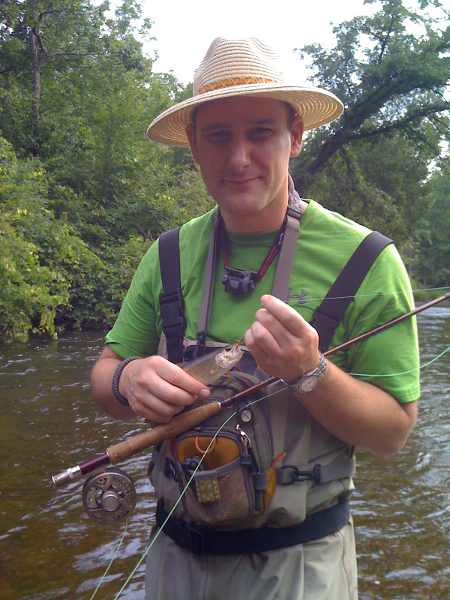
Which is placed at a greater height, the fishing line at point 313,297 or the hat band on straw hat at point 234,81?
the hat band on straw hat at point 234,81

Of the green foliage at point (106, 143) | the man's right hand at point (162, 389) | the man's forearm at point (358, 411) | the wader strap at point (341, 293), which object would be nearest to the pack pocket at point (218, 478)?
the man's right hand at point (162, 389)

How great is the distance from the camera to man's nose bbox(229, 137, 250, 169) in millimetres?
2006

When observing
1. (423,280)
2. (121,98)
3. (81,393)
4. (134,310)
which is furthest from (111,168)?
(423,280)

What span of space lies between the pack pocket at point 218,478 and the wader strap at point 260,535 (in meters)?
0.07

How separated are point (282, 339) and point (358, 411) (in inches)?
14.8

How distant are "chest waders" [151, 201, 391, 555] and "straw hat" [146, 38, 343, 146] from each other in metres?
0.53

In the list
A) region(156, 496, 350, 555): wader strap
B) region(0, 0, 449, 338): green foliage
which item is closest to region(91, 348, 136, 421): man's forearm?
region(156, 496, 350, 555): wader strap

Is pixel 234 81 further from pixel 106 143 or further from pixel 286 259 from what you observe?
pixel 106 143

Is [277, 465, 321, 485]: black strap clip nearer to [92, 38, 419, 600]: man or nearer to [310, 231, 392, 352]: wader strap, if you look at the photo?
[92, 38, 419, 600]: man

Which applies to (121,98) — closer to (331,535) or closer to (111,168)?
(111,168)

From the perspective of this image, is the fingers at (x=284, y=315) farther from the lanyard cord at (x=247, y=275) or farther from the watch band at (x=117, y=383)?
the watch band at (x=117, y=383)

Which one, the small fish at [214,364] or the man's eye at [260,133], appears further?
the man's eye at [260,133]

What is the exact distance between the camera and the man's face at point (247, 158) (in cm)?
203

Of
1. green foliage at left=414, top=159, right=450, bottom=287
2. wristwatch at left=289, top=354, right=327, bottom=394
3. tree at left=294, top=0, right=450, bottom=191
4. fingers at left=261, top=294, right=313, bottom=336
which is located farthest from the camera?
green foliage at left=414, top=159, right=450, bottom=287
